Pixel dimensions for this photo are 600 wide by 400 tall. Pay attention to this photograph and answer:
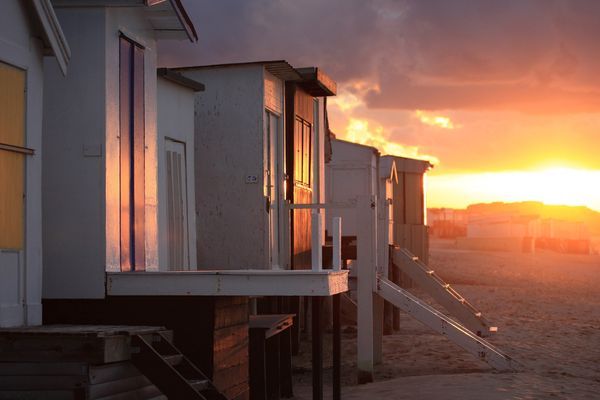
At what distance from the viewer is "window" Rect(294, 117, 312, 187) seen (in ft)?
53.4

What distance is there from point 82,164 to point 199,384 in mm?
2770

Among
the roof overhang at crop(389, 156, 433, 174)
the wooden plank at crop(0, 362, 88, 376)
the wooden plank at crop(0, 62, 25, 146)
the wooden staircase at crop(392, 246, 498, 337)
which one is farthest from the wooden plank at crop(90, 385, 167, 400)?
the roof overhang at crop(389, 156, 433, 174)

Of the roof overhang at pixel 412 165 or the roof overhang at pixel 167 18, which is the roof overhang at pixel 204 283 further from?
the roof overhang at pixel 412 165

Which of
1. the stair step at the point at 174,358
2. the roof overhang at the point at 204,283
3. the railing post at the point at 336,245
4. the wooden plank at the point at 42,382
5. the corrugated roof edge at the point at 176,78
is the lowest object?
the wooden plank at the point at 42,382

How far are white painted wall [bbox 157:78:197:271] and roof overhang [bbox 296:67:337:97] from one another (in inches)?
129

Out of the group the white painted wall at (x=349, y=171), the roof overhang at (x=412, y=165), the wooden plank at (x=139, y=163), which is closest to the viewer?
the wooden plank at (x=139, y=163)

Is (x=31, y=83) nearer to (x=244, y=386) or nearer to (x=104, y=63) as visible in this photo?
(x=104, y=63)

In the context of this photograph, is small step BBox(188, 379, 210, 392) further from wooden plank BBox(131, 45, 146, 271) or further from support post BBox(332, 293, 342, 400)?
support post BBox(332, 293, 342, 400)

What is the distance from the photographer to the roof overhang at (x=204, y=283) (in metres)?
9.47

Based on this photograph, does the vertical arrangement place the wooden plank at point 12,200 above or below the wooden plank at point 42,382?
above

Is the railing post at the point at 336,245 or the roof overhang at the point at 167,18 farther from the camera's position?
the railing post at the point at 336,245

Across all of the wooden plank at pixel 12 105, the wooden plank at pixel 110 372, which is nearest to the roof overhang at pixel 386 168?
the wooden plank at pixel 12 105

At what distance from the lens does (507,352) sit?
700 inches

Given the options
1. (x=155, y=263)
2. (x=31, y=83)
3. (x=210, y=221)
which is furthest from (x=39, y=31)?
(x=210, y=221)
